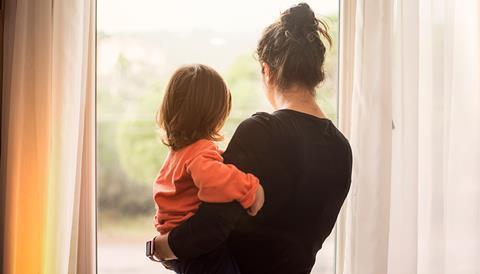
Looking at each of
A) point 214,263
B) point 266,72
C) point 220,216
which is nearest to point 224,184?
point 220,216

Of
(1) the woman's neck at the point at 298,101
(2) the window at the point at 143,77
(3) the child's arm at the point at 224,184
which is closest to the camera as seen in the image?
(3) the child's arm at the point at 224,184

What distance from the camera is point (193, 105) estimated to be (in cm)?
153

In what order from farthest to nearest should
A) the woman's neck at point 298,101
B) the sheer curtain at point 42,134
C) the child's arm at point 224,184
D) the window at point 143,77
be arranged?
the window at point 143,77 < the sheer curtain at point 42,134 < the woman's neck at point 298,101 < the child's arm at point 224,184

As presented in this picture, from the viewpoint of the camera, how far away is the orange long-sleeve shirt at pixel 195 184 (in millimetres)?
1342

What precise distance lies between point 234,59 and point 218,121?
44.2 inches

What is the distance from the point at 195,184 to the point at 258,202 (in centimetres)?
17

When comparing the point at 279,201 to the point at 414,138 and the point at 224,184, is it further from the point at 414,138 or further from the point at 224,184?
the point at 414,138

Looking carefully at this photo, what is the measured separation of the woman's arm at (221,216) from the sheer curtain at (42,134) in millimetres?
980

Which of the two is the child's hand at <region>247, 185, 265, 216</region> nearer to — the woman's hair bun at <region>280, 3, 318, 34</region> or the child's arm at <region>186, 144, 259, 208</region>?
the child's arm at <region>186, 144, 259, 208</region>

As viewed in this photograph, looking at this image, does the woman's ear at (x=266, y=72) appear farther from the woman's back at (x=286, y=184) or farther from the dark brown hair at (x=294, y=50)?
the woman's back at (x=286, y=184)

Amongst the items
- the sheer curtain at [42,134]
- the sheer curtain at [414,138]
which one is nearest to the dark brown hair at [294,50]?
the sheer curtain at [414,138]

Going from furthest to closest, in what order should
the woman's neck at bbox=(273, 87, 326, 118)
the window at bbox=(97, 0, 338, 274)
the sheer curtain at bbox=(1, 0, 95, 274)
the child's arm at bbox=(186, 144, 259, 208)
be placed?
the window at bbox=(97, 0, 338, 274)
the sheer curtain at bbox=(1, 0, 95, 274)
the woman's neck at bbox=(273, 87, 326, 118)
the child's arm at bbox=(186, 144, 259, 208)

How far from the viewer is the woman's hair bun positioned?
153 cm

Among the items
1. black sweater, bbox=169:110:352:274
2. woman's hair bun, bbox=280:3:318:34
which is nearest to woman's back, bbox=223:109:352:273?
black sweater, bbox=169:110:352:274
